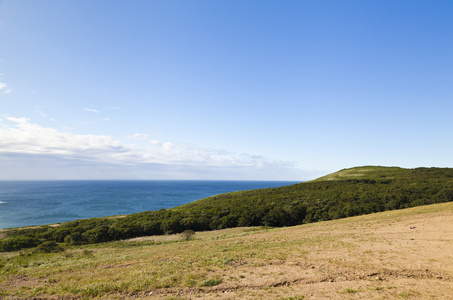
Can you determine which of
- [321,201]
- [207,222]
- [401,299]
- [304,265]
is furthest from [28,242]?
[321,201]

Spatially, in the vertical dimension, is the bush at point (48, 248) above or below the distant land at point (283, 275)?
below

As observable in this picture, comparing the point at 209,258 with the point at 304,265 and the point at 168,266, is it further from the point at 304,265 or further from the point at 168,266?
the point at 304,265

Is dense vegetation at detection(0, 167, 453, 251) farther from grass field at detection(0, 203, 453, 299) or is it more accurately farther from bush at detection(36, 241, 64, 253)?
grass field at detection(0, 203, 453, 299)

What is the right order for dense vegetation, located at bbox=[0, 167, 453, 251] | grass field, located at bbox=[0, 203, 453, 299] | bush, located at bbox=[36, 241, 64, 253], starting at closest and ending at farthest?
grass field, located at bbox=[0, 203, 453, 299] < bush, located at bbox=[36, 241, 64, 253] < dense vegetation, located at bbox=[0, 167, 453, 251]

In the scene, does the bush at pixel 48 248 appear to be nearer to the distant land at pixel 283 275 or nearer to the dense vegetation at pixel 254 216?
the dense vegetation at pixel 254 216

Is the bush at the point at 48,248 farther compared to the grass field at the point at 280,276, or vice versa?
the bush at the point at 48,248

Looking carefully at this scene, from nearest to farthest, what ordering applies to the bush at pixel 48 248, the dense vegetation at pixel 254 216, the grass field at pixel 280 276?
the grass field at pixel 280 276 → the bush at pixel 48 248 → the dense vegetation at pixel 254 216

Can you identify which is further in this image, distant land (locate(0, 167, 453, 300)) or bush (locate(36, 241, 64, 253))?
bush (locate(36, 241, 64, 253))

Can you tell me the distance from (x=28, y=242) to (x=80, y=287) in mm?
37413

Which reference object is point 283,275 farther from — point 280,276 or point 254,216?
point 254,216

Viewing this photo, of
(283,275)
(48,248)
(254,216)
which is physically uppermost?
(283,275)

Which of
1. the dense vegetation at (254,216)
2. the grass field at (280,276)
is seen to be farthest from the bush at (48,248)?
A: the grass field at (280,276)

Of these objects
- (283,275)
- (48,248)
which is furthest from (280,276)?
(48,248)

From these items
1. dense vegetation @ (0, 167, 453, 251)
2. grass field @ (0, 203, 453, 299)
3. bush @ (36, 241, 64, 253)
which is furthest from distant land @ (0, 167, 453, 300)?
dense vegetation @ (0, 167, 453, 251)
